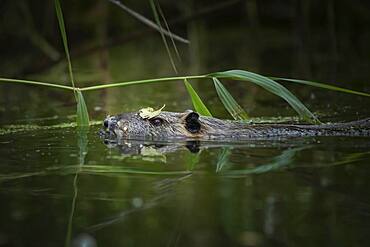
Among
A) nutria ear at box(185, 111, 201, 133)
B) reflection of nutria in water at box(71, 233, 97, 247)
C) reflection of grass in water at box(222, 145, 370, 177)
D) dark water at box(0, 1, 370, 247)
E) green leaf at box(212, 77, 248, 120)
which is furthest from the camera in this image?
nutria ear at box(185, 111, 201, 133)

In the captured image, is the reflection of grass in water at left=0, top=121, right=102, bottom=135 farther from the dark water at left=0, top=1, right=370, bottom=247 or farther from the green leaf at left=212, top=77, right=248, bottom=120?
the green leaf at left=212, top=77, right=248, bottom=120

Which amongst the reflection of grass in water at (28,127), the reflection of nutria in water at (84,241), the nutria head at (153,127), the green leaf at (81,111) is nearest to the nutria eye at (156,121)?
the nutria head at (153,127)

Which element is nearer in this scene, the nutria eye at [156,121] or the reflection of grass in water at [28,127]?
the nutria eye at [156,121]

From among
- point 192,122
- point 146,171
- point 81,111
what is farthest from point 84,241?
point 192,122

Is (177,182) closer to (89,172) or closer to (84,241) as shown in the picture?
(89,172)

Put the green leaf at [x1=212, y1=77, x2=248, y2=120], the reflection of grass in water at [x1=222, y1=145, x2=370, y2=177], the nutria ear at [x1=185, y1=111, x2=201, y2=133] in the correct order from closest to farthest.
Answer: the reflection of grass in water at [x1=222, y1=145, x2=370, y2=177] < the green leaf at [x1=212, y1=77, x2=248, y2=120] < the nutria ear at [x1=185, y1=111, x2=201, y2=133]

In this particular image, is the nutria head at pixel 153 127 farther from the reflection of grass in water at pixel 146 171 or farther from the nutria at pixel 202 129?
the reflection of grass in water at pixel 146 171

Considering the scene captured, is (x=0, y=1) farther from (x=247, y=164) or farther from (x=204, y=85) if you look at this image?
(x=247, y=164)

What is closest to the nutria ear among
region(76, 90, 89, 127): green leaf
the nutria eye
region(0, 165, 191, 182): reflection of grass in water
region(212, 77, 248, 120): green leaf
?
the nutria eye

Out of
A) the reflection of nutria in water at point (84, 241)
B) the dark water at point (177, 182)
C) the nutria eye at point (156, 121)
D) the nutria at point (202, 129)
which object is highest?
the nutria eye at point (156, 121)

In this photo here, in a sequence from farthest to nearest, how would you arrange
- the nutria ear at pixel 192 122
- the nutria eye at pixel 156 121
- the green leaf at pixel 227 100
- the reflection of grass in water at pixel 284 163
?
the nutria eye at pixel 156 121 → the nutria ear at pixel 192 122 → the green leaf at pixel 227 100 → the reflection of grass in water at pixel 284 163
